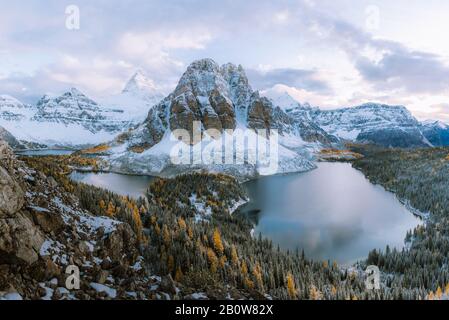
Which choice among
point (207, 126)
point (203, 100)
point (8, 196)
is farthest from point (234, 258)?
point (203, 100)

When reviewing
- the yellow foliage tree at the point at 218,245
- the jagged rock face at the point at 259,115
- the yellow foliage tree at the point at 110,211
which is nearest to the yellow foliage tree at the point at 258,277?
the yellow foliage tree at the point at 218,245

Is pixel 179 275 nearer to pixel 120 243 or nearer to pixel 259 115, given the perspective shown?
pixel 120 243

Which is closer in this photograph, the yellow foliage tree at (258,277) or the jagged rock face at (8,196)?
the jagged rock face at (8,196)

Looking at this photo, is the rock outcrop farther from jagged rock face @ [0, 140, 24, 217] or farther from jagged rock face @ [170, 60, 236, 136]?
jagged rock face @ [170, 60, 236, 136]

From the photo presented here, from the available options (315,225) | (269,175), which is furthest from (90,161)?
(315,225)

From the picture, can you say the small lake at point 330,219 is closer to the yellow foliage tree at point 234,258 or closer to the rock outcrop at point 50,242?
the yellow foliage tree at point 234,258
